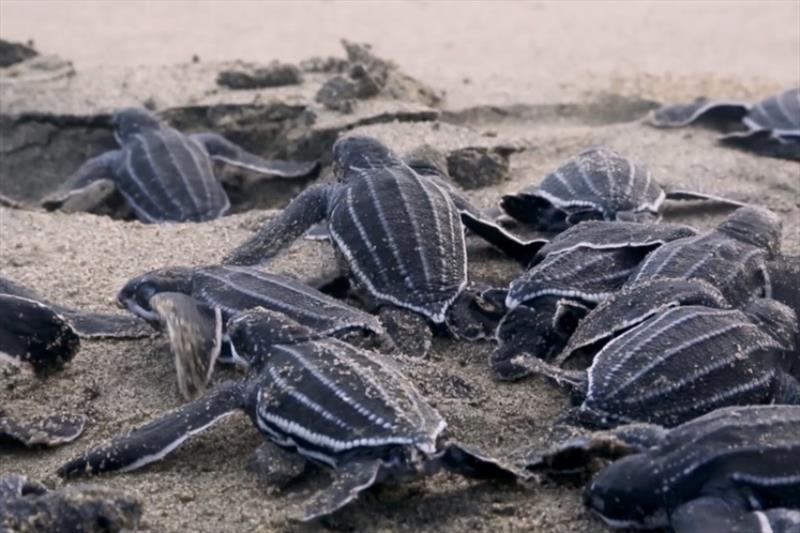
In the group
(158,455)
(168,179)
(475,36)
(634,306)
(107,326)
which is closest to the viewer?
(158,455)

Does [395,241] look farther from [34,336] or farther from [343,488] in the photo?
[343,488]

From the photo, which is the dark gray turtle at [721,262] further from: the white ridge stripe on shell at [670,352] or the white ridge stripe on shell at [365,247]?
the white ridge stripe on shell at [365,247]

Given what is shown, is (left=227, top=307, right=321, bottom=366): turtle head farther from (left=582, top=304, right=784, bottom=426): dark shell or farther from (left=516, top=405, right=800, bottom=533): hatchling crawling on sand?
(left=516, top=405, right=800, bottom=533): hatchling crawling on sand

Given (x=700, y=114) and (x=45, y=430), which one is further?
(x=700, y=114)

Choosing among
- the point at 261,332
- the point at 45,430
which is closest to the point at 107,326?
the point at 45,430

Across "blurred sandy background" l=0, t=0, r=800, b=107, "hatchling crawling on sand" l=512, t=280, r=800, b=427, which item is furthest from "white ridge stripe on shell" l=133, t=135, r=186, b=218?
"hatchling crawling on sand" l=512, t=280, r=800, b=427

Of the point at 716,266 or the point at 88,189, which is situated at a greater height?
the point at 716,266

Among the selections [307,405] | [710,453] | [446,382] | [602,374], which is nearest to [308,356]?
[307,405]
